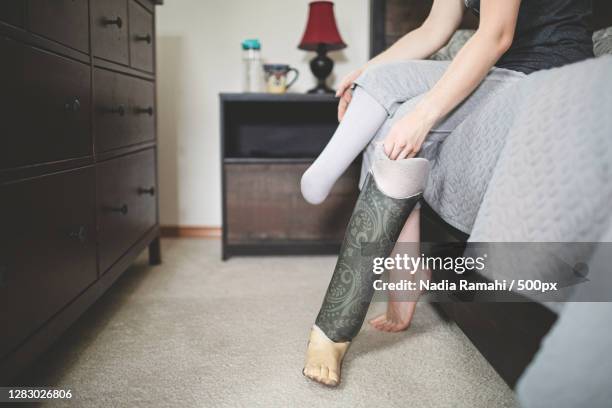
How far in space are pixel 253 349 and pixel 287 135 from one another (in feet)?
4.22

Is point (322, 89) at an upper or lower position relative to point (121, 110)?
upper

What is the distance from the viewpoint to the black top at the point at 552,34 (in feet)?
2.83

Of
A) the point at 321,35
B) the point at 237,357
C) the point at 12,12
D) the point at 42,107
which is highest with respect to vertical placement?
the point at 321,35

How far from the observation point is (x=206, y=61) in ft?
6.82

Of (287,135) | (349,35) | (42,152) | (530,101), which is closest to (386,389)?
(530,101)

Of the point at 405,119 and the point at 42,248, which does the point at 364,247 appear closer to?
the point at 405,119

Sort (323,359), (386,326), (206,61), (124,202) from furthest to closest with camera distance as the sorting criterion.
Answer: (206,61)
(124,202)
(386,326)
(323,359)

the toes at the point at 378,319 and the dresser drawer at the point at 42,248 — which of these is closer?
the dresser drawer at the point at 42,248

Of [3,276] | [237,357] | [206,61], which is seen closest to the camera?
[3,276]

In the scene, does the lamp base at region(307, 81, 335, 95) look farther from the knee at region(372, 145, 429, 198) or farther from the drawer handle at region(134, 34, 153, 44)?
the knee at region(372, 145, 429, 198)

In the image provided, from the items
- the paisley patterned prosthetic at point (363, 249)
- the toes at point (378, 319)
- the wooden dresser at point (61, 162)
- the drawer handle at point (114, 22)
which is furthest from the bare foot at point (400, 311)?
the drawer handle at point (114, 22)

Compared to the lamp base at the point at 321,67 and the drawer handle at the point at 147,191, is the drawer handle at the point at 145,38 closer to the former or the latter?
the drawer handle at the point at 147,191

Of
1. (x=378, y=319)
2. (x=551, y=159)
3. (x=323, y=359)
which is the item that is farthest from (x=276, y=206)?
(x=551, y=159)

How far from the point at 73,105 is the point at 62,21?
0.47ft
